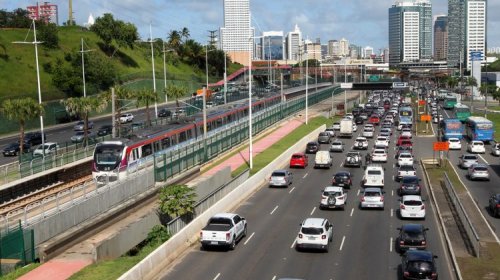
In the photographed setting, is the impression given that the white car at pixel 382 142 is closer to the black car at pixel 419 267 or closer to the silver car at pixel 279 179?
the silver car at pixel 279 179

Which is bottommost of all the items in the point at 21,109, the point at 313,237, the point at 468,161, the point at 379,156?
the point at 468,161

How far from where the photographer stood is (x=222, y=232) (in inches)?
1141

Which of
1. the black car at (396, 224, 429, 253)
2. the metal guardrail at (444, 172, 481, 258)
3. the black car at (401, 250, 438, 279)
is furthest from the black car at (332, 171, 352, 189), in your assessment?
the black car at (401, 250, 438, 279)

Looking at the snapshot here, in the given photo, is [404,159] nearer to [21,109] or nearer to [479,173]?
[479,173]

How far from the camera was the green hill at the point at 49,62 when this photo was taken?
89000mm

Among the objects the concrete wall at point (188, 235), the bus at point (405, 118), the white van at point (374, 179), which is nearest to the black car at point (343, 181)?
the white van at point (374, 179)

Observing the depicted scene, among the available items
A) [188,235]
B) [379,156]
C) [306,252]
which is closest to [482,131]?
[379,156]

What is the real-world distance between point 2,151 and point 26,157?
640 inches

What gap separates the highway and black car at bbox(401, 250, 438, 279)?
1434mm

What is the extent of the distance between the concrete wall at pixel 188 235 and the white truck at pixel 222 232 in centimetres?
118

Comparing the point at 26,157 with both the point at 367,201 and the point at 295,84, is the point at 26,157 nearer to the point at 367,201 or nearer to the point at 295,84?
the point at 367,201

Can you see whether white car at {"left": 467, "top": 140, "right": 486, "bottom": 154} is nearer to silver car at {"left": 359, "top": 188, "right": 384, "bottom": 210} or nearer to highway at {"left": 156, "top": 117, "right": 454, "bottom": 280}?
highway at {"left": 156, "top": 117, "right": 454, "bottom": 280}

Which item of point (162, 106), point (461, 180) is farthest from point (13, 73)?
point (461, 180)

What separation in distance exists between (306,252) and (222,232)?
12.7 ft
